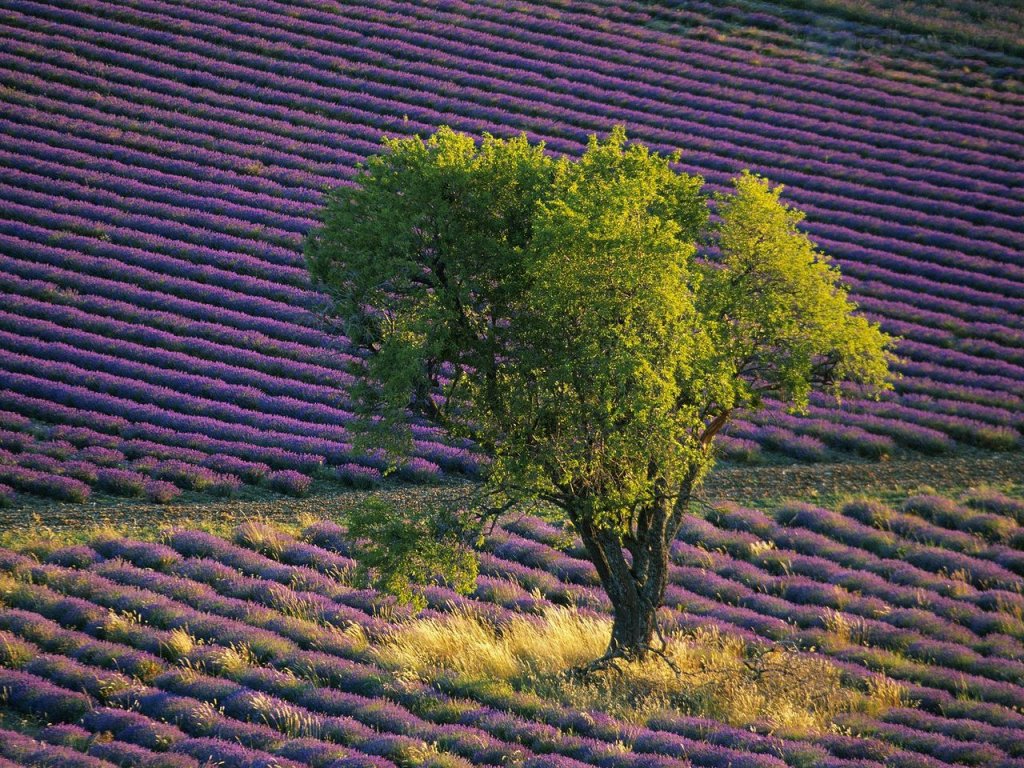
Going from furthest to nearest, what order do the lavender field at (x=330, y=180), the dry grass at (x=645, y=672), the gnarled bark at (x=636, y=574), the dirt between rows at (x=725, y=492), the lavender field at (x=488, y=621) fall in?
the lavender field at (x=330, y=180)
the dirt between rows at (x=725, y=492)
the gnarled bark at (x=636, y=574)
the dry grass at (x=645, y=672)
the lavender field at (x=488, y=621)

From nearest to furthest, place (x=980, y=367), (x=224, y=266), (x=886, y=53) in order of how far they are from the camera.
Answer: (x=980, y=367)
(x=224, y=266)
(x=886, y=53)

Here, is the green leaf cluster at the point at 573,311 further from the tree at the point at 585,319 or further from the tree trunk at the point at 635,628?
the tree trunk at the point at 635,628

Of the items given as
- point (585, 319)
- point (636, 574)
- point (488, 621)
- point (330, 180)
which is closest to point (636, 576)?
point (636, 574)

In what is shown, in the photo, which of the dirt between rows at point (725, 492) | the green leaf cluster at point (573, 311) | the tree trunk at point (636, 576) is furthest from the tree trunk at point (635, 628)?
the dirt between rows at point (725, 492)

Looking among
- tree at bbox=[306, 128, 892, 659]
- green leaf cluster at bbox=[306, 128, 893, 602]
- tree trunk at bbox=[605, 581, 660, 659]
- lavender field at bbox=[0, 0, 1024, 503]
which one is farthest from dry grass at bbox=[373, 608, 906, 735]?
lavender field at bbox=[0, 0, 1024, 503]

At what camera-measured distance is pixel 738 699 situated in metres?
13.7

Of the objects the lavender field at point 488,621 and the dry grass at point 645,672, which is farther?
the dry grass at point 645,672

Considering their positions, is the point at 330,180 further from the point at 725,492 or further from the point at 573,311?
the point at 573,311

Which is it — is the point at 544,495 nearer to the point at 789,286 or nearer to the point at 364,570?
the point at 364,570

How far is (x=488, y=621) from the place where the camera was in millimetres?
15844

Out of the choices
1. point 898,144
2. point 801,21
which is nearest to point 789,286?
point 898,144

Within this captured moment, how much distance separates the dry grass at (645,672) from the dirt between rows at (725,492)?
4225 millimetres

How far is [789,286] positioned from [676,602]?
18.6ft

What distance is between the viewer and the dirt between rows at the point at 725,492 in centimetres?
1858
